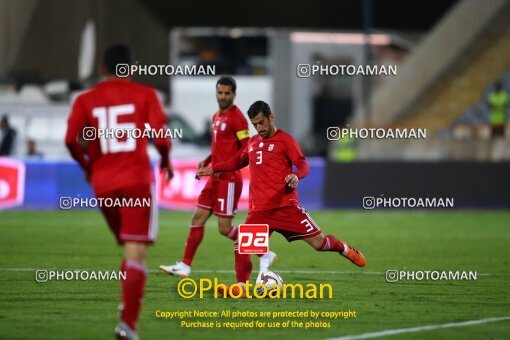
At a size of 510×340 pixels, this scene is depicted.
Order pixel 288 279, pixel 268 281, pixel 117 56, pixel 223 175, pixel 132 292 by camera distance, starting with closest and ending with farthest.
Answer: pixel 132 292
pixel 117 56
pixel 268 281
pixel 223 175
pixel 288 279

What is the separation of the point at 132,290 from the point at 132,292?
0.02 m

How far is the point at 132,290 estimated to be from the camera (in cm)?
900

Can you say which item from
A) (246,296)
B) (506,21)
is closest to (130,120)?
(246,296)

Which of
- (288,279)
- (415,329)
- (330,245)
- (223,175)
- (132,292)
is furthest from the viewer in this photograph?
(288,279)

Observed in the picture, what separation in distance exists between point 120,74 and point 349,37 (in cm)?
4032

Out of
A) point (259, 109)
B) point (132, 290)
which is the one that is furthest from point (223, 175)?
point (132, 290)

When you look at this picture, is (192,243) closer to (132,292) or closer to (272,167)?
(272,167)

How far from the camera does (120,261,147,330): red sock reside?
8.93 meters

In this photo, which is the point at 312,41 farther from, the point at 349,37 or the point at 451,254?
the point at 451,254

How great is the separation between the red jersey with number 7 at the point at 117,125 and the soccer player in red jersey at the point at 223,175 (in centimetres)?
361

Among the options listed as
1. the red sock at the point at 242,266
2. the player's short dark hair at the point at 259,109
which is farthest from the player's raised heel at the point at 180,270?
the player's short dark hair at the point at 259,109

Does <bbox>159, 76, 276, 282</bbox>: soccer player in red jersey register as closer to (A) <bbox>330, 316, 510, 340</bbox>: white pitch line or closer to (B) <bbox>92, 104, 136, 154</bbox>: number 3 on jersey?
(A) <bbox>330, 316, 510, 340</bbox>: white pitch line

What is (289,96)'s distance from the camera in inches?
1913

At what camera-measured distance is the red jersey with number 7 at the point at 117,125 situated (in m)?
9.33
